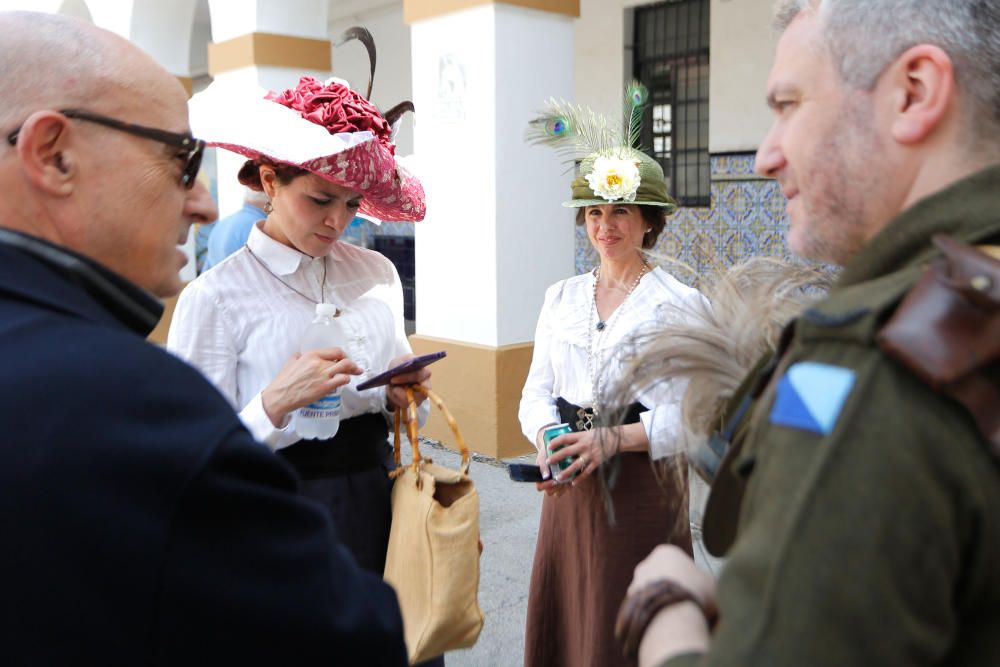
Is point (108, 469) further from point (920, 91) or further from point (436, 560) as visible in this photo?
point (436, 560)

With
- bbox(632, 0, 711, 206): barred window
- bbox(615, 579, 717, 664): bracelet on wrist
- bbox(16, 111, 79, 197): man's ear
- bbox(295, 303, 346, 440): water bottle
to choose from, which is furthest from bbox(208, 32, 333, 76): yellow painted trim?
bbox(615, 579, 717, 664): bracelet on wrist

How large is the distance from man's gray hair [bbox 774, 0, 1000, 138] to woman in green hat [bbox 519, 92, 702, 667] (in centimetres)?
149

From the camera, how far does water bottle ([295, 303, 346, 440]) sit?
227cm

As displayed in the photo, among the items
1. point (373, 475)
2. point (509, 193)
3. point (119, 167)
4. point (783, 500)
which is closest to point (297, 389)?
point (373, 475)

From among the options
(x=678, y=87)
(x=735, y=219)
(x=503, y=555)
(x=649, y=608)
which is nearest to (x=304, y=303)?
(x=649, y=608)

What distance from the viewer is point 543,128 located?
3.76 metres

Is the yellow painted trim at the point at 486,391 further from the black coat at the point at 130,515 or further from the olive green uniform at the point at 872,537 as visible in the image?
the olive green uniform at the point at 872,537

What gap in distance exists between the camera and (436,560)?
205cm

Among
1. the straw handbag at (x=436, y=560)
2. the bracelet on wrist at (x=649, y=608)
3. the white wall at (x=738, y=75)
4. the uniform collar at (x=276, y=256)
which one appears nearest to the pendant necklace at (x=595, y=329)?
the straw handbag at (x=436, y=560)

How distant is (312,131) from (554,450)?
1.21 meters

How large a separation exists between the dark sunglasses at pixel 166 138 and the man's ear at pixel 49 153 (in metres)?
0.02

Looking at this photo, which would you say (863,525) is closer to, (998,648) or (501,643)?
(998,648)

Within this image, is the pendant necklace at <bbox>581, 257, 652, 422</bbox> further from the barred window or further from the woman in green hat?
the barred window

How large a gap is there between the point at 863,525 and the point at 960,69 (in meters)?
0.54
